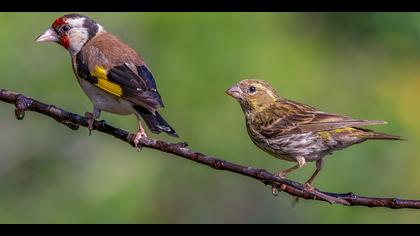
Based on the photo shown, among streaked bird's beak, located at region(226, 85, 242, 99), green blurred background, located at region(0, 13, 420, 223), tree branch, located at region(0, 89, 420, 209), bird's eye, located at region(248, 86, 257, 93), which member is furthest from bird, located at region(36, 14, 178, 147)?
green blurred background, located at region(0, 13, 420, 223)

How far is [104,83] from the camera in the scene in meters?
6.07

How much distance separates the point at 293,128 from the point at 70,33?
6.27 feet

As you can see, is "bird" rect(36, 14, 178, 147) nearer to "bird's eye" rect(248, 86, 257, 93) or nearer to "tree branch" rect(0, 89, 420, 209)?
"bird's eye" rect(248, 86, 257, 93)

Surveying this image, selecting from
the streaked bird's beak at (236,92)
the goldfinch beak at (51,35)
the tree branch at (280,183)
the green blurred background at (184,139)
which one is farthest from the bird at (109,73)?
the green blurred background at (184,139)

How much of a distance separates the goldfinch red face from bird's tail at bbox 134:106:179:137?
3.95ft

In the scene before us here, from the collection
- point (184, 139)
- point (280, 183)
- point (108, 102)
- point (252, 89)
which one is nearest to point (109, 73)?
point (108, 102)

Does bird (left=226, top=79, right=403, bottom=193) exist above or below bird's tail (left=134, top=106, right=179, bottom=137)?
above

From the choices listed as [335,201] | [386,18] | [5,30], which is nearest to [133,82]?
[335,201]

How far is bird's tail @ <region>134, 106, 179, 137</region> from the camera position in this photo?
5262 mm

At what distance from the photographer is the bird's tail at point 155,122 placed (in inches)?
207

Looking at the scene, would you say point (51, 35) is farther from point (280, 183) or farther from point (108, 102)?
point (280, 183)

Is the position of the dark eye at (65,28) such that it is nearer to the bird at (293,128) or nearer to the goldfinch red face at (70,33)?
the goldfinch red face at (70,33)

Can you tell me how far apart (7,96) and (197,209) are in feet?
13.7
